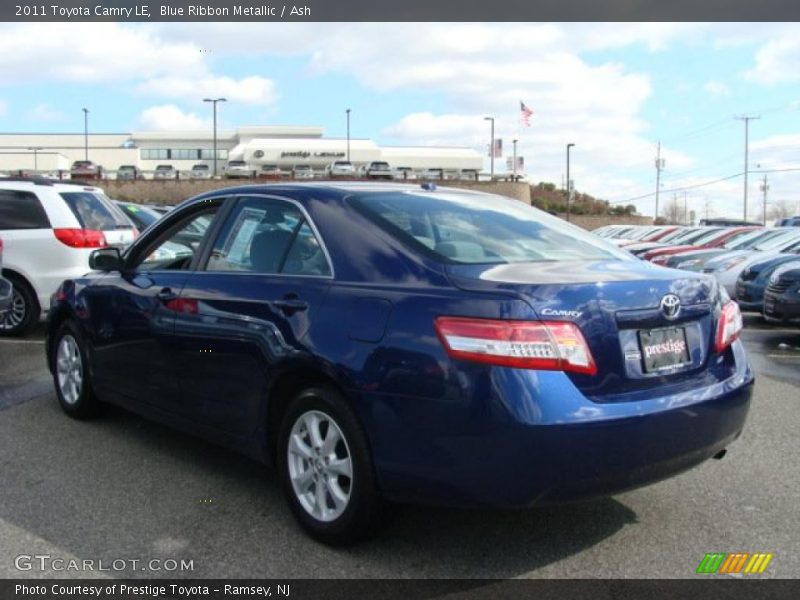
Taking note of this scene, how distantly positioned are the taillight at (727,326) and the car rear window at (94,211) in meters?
7.58

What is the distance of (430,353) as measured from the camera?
3164 mm

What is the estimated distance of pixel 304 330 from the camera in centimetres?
365

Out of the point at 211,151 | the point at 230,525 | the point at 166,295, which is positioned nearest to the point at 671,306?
the point at 230,525

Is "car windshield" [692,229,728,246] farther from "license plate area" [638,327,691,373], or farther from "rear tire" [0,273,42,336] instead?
"license plate area" [638,327,691,373]

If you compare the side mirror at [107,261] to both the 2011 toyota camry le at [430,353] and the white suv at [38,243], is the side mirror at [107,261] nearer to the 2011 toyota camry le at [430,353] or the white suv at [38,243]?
the 2011 toyota camry le at [430,353]

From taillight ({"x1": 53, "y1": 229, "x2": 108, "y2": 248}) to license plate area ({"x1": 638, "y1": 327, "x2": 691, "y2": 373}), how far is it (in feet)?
24.5

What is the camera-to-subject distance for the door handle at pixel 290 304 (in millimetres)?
3725

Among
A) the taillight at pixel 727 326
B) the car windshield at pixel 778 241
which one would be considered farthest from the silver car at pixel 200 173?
the taillight at pixel 727 326

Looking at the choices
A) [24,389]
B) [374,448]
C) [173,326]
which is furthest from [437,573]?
[24,389]

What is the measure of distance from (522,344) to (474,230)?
1089 mm

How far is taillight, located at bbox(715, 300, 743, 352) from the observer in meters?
3.64

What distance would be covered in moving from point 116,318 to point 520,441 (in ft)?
10.1

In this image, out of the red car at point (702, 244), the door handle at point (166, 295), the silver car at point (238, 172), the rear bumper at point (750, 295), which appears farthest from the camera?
the silver car at point (238, 172)

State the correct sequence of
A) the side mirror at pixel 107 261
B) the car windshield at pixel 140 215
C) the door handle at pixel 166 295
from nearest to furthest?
the door handle at pixel 166 295 → the side mirror at pixel 107 261 → the car windshield at pixel 140 215
